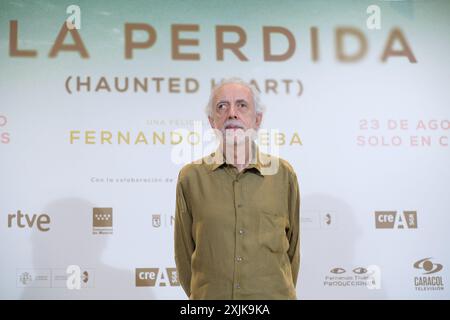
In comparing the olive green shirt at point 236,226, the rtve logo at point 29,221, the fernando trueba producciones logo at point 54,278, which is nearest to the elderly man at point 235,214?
the olive green shirt at point 236,226

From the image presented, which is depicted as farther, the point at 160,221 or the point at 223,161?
the point at 160,221

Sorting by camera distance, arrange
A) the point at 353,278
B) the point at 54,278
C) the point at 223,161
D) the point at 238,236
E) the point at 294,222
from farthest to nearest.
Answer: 1. the point at 353,278
2. the point at 54,278
3. the point at 294,222
4. the point at 223,161
5. the point at 238,236

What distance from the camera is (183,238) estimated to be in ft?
7.13

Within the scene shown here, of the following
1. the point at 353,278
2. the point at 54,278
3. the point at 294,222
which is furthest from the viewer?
the point at 353,278

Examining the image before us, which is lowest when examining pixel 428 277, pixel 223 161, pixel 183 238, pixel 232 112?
pixel 428 277

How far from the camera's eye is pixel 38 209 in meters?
3.44

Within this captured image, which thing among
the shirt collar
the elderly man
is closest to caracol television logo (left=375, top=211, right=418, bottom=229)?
the elderly man

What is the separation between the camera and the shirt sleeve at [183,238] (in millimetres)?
2123

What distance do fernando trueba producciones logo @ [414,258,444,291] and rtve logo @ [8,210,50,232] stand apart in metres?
2.42

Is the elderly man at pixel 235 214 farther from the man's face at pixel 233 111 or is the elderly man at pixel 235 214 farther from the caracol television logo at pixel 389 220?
the caracol television logo at pixel 389 220

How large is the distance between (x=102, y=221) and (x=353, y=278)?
1.67 metres

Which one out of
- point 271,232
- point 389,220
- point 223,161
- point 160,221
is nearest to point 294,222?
point 271,232

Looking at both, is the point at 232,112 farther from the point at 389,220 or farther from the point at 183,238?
the point at 389,220

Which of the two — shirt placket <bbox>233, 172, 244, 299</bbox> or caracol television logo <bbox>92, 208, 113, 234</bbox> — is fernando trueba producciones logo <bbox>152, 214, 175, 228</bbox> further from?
shirt placket <bbox>233, 172, 244, 299</bbox>
